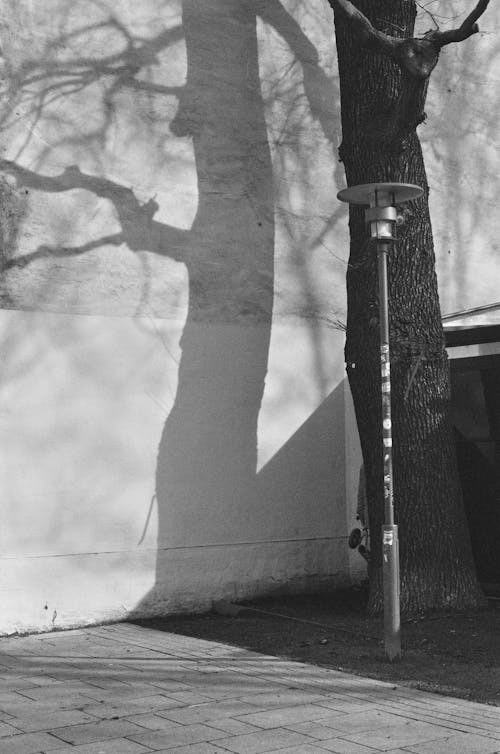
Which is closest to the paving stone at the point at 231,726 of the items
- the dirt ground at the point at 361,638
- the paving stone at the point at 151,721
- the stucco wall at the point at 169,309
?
the paving stone at the point at 151,721

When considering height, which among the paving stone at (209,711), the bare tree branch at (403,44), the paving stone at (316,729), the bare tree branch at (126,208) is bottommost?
the paving stone at (316,729)

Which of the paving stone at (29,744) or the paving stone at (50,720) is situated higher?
the paving stone at (50,720)

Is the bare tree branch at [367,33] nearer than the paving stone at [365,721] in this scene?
No

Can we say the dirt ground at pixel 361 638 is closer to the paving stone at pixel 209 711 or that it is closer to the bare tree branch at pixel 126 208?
the paving stone at pixel 209 711

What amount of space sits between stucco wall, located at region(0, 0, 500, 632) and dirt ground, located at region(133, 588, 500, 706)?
0.51 meters

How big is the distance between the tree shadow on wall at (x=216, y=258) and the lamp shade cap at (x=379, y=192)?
9.51ft

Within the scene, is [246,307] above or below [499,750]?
above

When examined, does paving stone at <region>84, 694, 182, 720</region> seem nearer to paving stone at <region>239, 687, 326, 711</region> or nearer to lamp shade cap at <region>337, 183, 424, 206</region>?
paving stone at <region>239, 687, 326, 711</region>

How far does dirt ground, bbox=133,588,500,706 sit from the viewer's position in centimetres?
753

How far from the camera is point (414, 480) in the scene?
9469 millimetres

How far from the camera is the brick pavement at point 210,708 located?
5.90 meters

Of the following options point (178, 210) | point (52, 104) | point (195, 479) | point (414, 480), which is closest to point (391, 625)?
point (414, 480)

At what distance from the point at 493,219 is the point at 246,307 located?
398 centimetres

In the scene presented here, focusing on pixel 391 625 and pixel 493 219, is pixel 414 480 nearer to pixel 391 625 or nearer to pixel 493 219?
pixel 391 625
